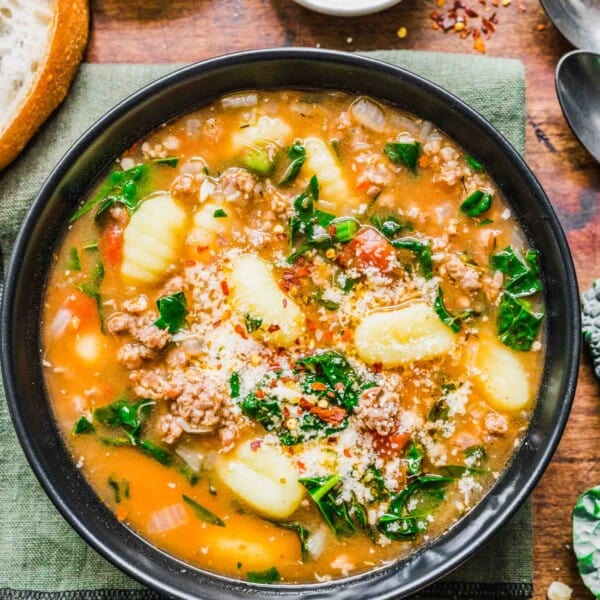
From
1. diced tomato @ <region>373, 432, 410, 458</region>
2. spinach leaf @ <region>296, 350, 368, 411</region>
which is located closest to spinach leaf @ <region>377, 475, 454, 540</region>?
diced tomato @ <region>373, 432, 410, 458</region>

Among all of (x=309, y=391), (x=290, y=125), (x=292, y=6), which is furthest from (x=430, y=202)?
(x=292, y=6)

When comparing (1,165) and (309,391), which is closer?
(309,391)

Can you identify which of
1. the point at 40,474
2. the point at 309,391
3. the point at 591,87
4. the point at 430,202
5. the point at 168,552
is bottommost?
the point at 168,552

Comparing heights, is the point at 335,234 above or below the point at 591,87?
below

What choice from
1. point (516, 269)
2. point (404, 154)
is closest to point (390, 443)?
point (516, 269)

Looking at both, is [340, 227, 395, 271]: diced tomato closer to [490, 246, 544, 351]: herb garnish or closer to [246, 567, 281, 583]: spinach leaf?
[490, 246, 544, 351]: herb garnish

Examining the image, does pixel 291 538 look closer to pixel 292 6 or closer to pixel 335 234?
pixel 335 234
